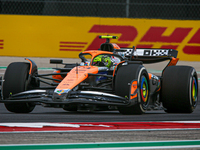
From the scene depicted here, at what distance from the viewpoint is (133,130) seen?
515 cm

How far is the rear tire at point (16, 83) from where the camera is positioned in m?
7.24

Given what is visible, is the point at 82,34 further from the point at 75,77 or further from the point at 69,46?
the point at 75,77

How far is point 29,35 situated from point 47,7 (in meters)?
1.34

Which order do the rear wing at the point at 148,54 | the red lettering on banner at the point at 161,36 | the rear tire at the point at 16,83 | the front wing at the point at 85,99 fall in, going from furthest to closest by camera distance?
the red lettering on banner at the point at 161,36
the rear wing at the point at 148,54
the rear tire at the point at 16,83
the front wing at the point at 85,99

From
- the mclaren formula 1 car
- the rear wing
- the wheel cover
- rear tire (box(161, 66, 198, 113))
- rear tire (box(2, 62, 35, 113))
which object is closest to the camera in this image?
the mclaren formula 1 car

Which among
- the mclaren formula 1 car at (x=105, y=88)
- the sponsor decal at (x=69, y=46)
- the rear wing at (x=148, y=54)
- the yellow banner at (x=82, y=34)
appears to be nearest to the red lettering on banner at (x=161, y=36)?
the yellow banner at (x=82, y=34)

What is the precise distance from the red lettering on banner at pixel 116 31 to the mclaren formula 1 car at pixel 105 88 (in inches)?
213

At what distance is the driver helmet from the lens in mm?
8062

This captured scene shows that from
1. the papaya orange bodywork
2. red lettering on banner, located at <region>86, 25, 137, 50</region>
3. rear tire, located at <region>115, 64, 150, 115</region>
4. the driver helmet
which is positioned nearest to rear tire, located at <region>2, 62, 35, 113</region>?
the papaya orange bodywork

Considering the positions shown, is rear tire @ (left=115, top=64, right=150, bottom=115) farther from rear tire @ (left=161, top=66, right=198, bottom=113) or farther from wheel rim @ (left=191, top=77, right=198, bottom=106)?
wheel rim @ (left=191, top=77, right=198, bottom=106)

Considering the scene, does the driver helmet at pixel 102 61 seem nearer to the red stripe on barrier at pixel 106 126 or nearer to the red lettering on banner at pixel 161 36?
the red stripe on barrier at pixel 106 126

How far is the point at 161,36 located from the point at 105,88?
24.2ft

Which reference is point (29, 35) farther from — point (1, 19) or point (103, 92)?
point (103, 92)

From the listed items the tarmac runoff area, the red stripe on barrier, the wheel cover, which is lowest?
the red stripe on barrier
